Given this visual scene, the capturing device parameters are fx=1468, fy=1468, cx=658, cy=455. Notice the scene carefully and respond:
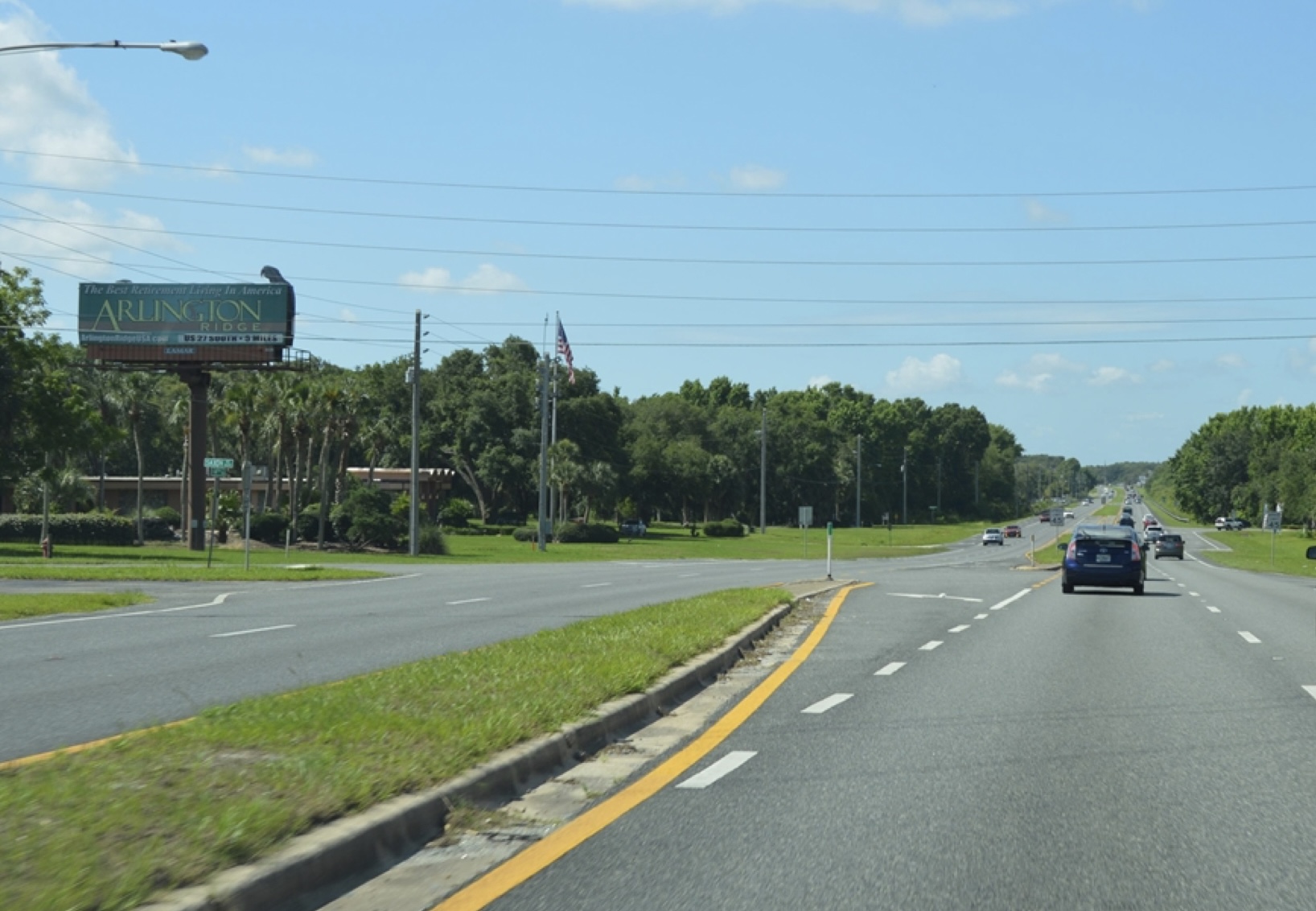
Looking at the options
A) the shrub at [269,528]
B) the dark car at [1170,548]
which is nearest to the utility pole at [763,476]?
the dark car at [1170,548]

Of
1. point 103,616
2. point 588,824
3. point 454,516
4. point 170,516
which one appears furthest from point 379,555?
point 588,824

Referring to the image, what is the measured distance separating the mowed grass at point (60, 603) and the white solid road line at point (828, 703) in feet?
43.5

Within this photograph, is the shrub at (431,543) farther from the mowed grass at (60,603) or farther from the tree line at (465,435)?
the mowed grass at (60,603)

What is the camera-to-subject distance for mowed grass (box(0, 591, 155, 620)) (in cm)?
2121

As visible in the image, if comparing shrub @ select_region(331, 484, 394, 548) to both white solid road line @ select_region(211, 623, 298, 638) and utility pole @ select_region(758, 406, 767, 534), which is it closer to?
utility pole @ select_region(758, 406, 767, 534)

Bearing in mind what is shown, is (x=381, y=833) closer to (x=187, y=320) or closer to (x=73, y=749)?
(x=73, y=749)

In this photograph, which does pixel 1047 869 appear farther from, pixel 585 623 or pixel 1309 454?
pixel 1309 454

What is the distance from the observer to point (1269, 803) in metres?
7.84

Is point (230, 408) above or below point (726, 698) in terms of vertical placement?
above

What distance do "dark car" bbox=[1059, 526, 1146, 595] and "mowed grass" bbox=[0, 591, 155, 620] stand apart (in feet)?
61.1

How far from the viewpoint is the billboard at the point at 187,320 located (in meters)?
62.2

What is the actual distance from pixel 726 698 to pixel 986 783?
4.02 meters

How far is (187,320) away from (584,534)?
30007 millimetres

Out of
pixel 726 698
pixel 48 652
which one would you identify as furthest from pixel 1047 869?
pixel 48 652
